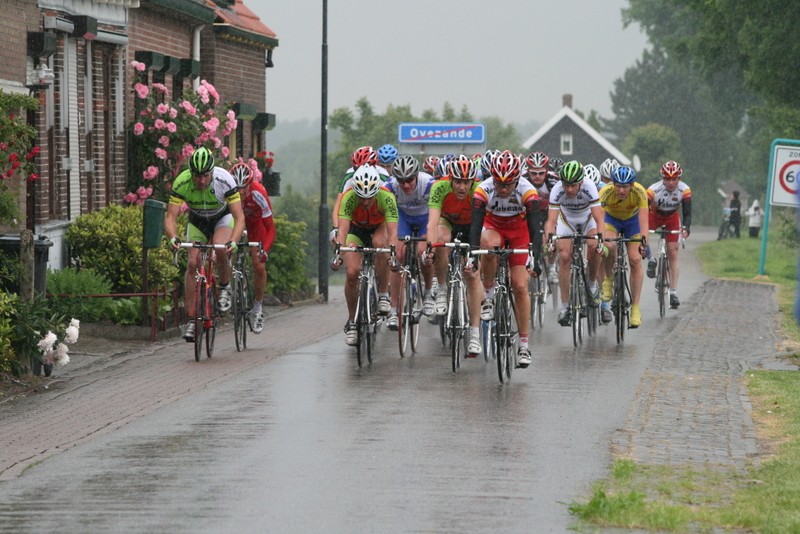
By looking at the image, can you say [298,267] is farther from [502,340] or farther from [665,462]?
[665,462]

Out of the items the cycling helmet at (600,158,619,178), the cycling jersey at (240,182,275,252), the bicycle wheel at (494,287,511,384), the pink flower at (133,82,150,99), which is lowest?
the bicycle wheel at (494,287,511,384)

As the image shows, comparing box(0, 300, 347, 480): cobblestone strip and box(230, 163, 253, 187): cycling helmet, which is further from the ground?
box(230, 163, 253, 187): cycling helmet

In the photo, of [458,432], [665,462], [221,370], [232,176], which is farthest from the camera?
[232,176]

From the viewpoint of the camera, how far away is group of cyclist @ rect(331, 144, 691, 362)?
13727 mm

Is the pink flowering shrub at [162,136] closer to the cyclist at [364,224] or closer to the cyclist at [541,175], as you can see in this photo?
the cyclist at [541,175]

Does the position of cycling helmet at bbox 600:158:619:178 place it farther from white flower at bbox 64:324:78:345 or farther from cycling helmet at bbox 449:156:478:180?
white flower at bbox 64:324:78:345

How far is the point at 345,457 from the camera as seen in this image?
9.63 m

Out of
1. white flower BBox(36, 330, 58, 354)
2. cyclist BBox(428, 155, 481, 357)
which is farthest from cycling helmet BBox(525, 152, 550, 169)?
white flower BBox(36, 330, 58, 354)

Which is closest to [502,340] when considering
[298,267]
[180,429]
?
[180,429]

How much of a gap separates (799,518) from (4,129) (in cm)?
830

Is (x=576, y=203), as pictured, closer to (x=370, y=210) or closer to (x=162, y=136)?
(x=370, y=210)

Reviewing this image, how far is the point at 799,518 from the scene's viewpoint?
782 cm

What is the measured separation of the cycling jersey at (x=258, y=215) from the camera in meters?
16.5

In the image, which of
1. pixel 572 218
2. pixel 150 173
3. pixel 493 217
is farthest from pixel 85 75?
pixel 493 217
